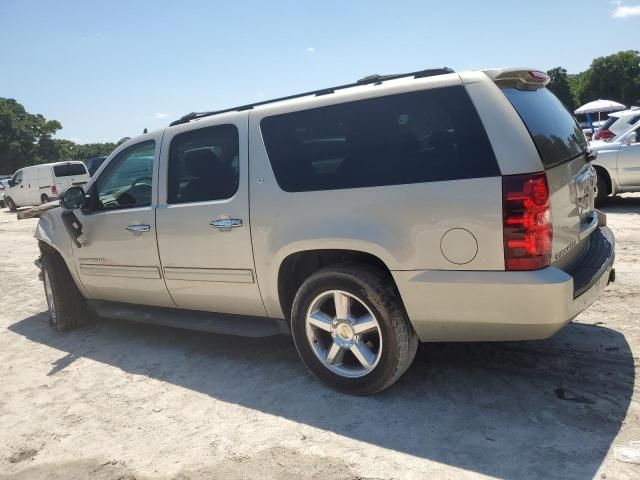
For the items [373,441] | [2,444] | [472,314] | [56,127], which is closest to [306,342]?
[373,441]

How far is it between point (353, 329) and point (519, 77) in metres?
1.77

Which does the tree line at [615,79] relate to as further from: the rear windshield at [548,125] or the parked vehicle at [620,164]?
the rear windshield at [548,125]

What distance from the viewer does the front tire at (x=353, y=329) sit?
122 inches

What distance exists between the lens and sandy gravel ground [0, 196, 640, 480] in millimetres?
2641

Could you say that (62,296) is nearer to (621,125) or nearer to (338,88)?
(338,88)

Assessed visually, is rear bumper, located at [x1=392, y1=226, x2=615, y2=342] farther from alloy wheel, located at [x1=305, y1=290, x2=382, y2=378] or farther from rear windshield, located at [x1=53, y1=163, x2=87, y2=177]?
rear windshield, located at [x1=53, y1=163, x2=87, y2=177]

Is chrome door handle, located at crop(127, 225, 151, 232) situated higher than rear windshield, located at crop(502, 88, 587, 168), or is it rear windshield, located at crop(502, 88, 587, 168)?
rear windshield, located at crop(502, 88, 587, 168)

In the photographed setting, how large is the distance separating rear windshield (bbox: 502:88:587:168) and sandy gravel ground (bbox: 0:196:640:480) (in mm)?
1353

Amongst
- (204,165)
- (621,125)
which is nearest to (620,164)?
(621,125)

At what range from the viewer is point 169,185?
13.6ft

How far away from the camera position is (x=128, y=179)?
15.1 ft

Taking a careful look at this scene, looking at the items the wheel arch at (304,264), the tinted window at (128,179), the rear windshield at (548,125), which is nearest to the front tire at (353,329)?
the wheel arch at (304,264)

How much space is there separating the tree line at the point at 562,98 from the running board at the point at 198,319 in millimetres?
70060

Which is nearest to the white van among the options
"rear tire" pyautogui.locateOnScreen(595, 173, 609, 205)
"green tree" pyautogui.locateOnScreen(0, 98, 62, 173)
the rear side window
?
"rear tire" pyautogui.locateOnScreen(595, 173, 609, 205)
